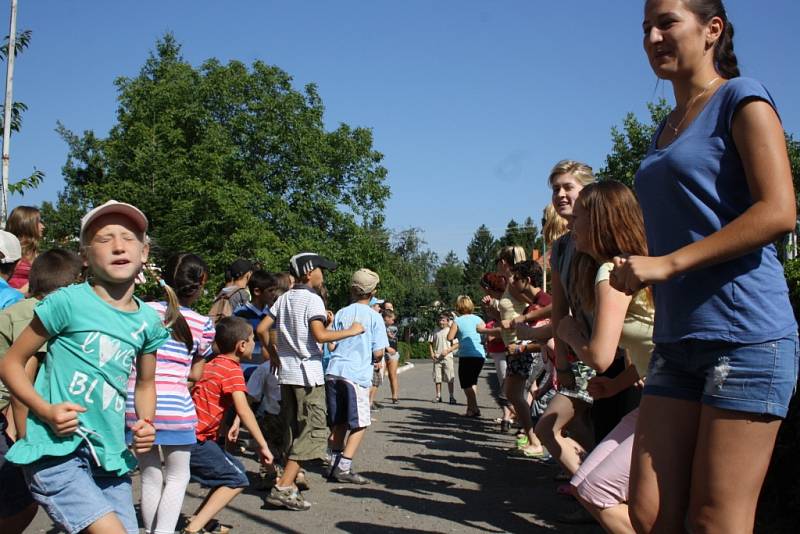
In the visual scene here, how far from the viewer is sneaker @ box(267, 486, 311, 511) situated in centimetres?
659

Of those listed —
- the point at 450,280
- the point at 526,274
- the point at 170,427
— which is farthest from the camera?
the point at 450,280

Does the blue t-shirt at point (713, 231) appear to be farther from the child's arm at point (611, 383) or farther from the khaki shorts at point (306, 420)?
the khaki shorts at point (306, 420)

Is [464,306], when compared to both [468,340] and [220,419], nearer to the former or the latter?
[468,340]

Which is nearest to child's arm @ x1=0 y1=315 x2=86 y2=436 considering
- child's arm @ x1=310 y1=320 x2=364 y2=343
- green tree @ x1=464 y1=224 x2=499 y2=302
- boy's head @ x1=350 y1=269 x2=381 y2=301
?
child's arm @ x1=310 y1=320 x2=364 y2=343

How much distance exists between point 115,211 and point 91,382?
745 millimetres

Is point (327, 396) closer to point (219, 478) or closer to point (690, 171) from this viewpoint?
point (219, 478)

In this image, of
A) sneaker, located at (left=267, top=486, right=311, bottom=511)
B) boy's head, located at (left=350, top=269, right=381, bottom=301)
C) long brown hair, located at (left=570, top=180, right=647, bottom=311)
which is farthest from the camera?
boy's head, located at (left=350, top=269, right=381, bottom=301)

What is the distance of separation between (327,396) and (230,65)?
3973 cm

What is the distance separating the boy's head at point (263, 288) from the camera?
8891 millimetres

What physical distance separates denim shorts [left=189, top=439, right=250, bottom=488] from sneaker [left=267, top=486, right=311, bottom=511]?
3.93 ft

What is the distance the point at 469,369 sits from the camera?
582 inches

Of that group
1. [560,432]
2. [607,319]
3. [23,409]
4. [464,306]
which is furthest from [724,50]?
[464,306]

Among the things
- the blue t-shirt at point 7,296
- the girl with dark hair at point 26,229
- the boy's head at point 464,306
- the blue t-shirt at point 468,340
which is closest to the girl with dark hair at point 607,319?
the blue t-shirt at point 7,296

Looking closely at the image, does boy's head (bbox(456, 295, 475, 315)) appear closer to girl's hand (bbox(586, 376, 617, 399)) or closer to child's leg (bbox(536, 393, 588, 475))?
child's leg (bbox(536, 393, 588, 475))
